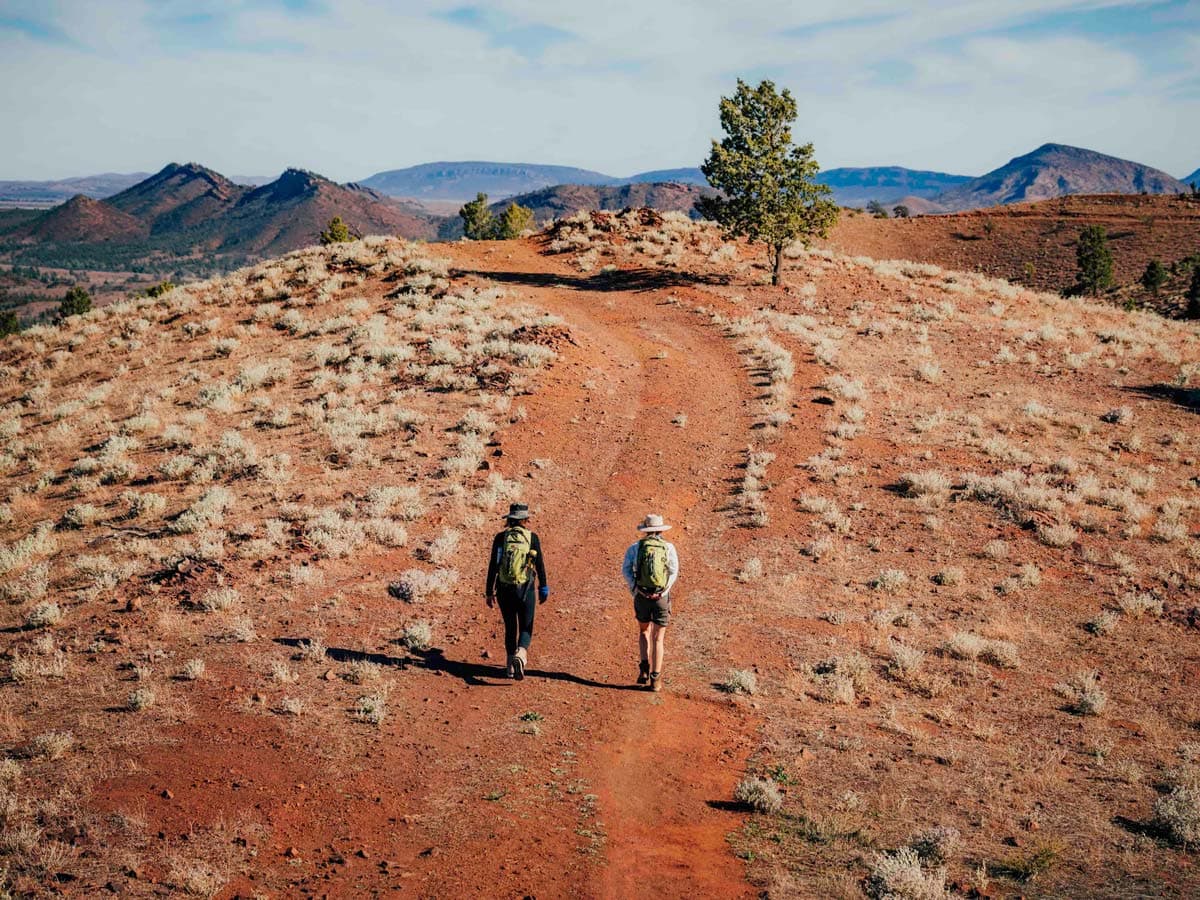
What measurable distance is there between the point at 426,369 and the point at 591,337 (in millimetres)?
6053

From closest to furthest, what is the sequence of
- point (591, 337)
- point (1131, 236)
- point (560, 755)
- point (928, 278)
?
point (560, 755) < point (591, 337) < point (928, 278) < point (1131, 236)

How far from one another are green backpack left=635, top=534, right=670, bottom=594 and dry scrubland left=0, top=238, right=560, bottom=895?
140 inches

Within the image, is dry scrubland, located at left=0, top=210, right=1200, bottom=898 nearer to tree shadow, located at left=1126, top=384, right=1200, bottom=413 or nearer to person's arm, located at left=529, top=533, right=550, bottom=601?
tree shadow, located at left=1126, top=384, right=1200, bottom=413

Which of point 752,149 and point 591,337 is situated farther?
point 752,149

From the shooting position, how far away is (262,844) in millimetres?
6461

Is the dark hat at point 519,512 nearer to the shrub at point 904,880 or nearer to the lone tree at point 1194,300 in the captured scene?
the shrub at point 904,880

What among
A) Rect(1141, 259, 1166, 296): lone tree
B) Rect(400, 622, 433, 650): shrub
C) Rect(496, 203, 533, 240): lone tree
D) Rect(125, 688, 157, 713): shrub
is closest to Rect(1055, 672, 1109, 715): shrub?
Rect(400, 622, 433, 650): shrub

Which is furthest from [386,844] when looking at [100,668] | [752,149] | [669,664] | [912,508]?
[752,149]

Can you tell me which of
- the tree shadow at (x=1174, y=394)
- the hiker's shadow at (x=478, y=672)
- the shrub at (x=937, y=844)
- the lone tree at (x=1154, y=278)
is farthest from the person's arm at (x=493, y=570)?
the lone tree at (x=1154, y=278)

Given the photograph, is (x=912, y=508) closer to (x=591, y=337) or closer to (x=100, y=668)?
(x=591, y=337)

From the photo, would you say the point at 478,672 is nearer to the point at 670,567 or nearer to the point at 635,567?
the point at 635,567

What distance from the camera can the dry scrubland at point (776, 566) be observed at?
679cm

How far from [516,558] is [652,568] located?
6.01ft

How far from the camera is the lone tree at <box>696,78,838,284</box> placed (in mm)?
28094
